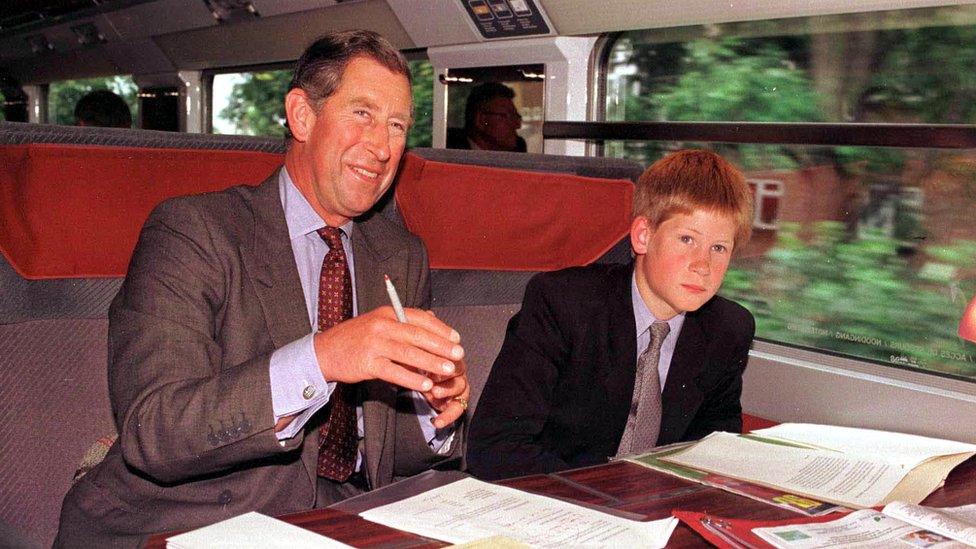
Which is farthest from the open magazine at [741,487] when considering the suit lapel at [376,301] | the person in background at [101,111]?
the person in background at [101,111]

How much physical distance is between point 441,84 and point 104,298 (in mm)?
2052

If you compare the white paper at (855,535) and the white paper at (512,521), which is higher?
the white paper at (512,521)

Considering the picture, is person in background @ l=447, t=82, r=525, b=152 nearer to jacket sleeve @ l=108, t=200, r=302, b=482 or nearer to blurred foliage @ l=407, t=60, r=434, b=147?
blurred foliage @ l=407, t=60, r=434, b=147

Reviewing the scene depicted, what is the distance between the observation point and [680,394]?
84.2 inches

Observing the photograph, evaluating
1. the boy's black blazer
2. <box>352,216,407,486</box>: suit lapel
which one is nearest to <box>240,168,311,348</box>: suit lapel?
<box>352,216,407,486</box>: suit lapel

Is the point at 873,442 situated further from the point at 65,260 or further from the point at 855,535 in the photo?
the point at 65,260

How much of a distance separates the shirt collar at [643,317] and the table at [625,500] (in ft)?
1.91

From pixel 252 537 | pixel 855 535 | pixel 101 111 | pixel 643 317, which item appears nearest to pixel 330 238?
pixel 643 317

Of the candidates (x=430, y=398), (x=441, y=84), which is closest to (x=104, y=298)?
(x=430, y=398)

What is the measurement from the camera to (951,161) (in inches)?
88.4

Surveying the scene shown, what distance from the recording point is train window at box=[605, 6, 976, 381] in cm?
227

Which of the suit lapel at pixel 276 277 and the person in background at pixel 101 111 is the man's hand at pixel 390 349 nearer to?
the suit lapel at pixel 276 277

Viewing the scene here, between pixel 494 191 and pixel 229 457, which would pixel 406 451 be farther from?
pixel 494 191

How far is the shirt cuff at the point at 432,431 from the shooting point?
1.92 meters
